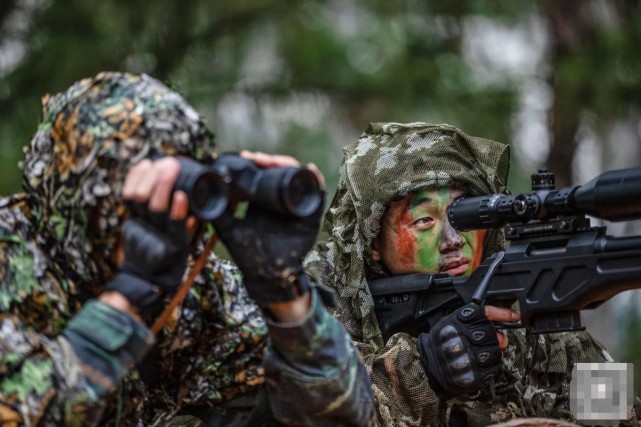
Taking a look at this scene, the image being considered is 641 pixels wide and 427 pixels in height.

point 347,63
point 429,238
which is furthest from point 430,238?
point 347,63

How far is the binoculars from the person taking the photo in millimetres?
2250

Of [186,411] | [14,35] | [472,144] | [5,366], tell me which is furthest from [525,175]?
[5,366]

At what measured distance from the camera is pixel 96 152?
2.38 m

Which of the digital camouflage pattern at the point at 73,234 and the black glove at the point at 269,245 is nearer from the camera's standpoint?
the digital camouflage pattern at the point at 73,234

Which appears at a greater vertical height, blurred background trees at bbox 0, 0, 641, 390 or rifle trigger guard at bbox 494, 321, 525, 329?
blurred background trees at bbox 0, 0, 641, 390

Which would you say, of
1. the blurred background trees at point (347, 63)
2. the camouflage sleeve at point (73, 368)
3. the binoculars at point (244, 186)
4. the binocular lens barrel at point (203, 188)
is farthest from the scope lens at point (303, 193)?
the blurred background trees at point (347, 63)

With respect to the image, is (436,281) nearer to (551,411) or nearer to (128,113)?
(551,411)

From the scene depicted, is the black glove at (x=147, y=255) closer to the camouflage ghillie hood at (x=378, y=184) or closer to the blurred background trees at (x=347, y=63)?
the camouflage ghillie hood at (x=378, y=184)

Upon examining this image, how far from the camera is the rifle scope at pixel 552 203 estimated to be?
10.3ft

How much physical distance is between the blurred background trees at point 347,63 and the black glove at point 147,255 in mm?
3846

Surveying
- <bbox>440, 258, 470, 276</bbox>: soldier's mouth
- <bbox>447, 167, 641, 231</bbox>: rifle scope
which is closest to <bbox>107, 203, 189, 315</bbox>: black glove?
<bbox>447, 167, 641, 231</bbox>: rifle scope

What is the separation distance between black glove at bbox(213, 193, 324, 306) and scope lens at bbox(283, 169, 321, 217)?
0.02 metres

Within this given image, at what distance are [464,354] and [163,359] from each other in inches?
46.1

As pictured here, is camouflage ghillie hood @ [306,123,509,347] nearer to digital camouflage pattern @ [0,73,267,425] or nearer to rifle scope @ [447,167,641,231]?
rifle scope @ [447,167,641,231]
